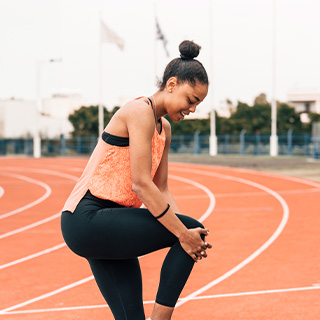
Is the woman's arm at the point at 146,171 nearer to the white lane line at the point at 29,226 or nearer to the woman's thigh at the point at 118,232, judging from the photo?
the woman's thigh at the point at 118,232

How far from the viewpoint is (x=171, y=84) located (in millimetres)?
2680

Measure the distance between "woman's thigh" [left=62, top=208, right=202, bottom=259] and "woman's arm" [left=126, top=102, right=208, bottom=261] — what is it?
0.22 feet

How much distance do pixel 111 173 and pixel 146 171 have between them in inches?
8.1

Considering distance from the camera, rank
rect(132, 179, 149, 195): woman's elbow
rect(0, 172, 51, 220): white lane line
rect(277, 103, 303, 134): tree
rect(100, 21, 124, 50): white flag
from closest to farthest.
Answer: rect(132, 179, 149, 195): woman's elbow
rect(0, 172, 51, 220): white lane line
rect(100, 21, 124, 50): white flag
rect(277, 103, 303, 134): tree

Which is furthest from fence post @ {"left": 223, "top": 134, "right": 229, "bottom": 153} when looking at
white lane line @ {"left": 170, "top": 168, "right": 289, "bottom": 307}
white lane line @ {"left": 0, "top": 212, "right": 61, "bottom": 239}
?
white lane line @ {"left": 0, "top": 212, "right": 61, "bottom": 239}

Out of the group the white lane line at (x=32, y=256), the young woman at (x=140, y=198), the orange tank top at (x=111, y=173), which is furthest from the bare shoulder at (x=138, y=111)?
the white lane line at (x=32, y=256)

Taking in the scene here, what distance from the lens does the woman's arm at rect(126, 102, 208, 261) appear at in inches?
99.7

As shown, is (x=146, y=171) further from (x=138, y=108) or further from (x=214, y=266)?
(x=214, y=266)

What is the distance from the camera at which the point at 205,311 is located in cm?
464

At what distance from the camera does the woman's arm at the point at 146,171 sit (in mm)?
2531

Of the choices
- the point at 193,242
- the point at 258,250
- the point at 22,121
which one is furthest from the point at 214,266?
the point at 22,121

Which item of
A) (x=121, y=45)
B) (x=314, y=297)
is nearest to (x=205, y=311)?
(x=314, y=297)

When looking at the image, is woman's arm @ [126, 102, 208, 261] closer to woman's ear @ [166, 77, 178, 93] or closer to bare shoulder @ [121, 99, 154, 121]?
bare shoulder @ [121, 99, 154, 121]

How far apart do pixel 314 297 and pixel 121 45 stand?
31.8m
